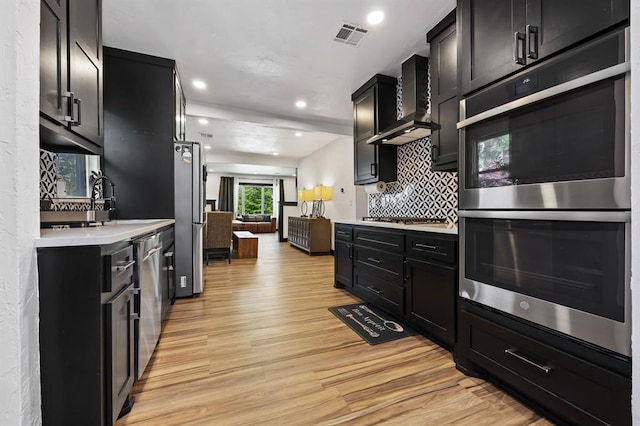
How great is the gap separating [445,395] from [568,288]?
0.85 metres

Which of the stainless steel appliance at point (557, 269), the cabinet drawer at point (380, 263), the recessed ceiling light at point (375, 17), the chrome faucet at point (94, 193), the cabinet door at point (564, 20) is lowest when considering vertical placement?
the cabinet drawer at point (380, 263)

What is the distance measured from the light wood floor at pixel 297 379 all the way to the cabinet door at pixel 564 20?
1.79 metres

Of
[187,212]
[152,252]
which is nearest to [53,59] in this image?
[152,252]

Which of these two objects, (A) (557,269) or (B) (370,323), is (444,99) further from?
(B) (370,323)

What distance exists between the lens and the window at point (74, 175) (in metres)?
2.11

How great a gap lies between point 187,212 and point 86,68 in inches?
68.0

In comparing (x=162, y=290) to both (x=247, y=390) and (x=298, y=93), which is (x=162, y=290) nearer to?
(x=247, y=390)

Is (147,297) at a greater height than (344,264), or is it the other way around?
(147,297)

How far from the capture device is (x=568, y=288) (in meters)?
1.26

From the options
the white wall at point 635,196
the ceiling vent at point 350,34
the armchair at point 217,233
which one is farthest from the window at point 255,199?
the white wall at point 635,196

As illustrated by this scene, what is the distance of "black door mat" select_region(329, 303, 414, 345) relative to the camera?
228 centimetres

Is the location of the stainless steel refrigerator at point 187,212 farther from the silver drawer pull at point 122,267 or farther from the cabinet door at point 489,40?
the cabinet door at point 489,40

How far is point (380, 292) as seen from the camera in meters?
2.73

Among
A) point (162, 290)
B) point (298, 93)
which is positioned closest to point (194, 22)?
point (298, 93)
